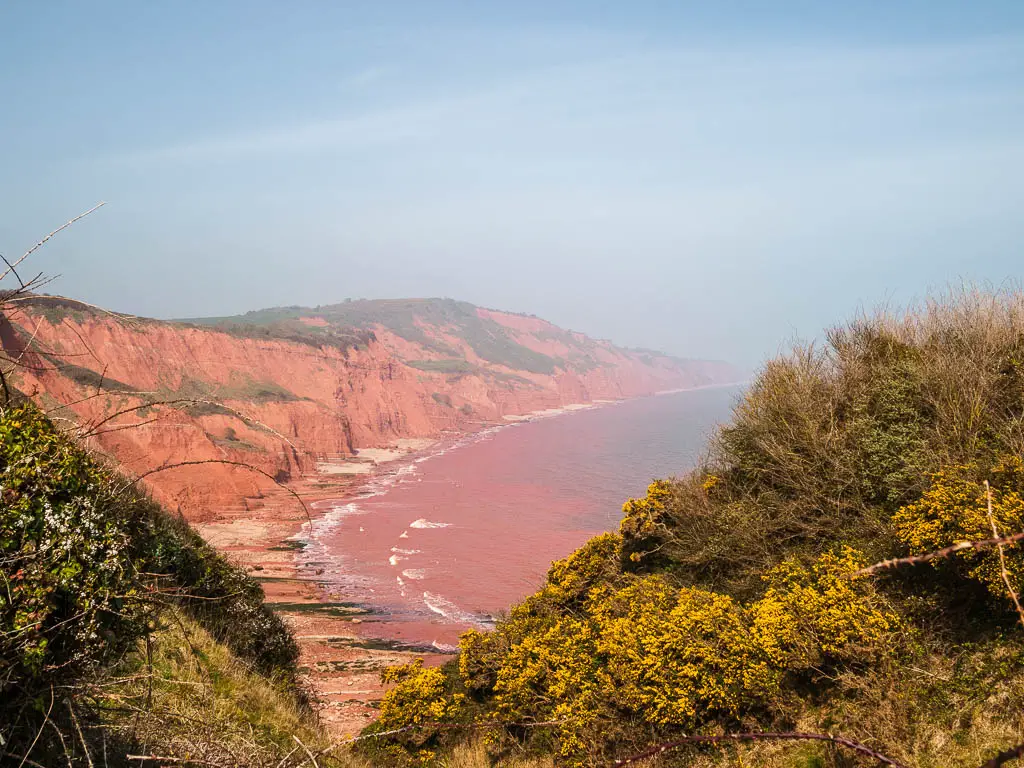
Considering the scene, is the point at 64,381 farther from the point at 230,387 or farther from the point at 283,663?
the point at 283,663

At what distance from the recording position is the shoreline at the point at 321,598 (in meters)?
20.4

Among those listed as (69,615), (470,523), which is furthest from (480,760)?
(470,523)

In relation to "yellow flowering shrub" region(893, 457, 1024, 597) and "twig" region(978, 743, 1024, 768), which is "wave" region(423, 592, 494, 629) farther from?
"twig" region(978, 743, 1024, 768)

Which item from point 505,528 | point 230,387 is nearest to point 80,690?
point 505,528

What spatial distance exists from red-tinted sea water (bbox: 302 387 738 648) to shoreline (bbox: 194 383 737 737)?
70cm

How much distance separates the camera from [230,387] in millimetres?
64812

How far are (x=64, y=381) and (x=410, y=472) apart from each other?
98.9 feet

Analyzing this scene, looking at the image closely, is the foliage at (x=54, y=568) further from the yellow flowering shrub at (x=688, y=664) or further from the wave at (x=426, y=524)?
the wave at (x=426, y=524)

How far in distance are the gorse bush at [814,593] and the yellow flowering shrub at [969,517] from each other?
0.11 feet

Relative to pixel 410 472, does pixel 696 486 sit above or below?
above

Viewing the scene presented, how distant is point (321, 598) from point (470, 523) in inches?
630

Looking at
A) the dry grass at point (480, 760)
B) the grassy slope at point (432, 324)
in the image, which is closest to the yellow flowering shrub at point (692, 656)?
the dry grass at point (480, 760)

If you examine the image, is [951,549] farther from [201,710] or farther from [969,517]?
[969,517]

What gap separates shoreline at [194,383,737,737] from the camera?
20.4m
